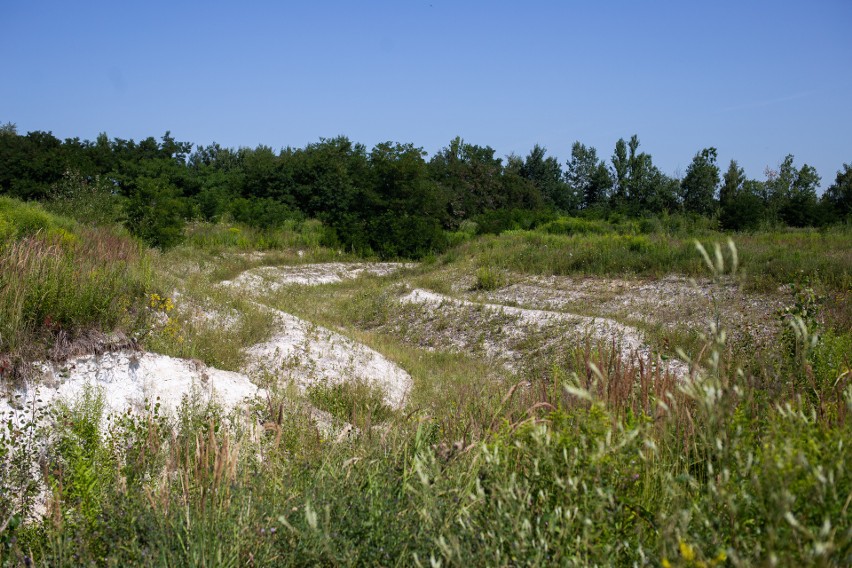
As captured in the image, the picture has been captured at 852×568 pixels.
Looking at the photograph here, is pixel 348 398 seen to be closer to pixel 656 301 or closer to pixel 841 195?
pixel 656 301

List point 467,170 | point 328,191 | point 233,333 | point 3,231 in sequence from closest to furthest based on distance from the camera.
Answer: point 3,231 < point 233,333 < point 328,191 < point 467,170

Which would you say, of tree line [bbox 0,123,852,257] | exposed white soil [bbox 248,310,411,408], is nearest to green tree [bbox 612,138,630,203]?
tree line [bbox 0,123,852,257]

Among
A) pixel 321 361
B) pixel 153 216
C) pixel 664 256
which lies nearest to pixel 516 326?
pixel 321 361

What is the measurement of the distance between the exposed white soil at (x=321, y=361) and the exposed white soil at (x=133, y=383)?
1424 millimetres

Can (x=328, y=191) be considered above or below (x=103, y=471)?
above

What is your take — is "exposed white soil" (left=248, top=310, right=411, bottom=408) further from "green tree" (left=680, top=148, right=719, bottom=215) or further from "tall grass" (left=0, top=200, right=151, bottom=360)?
"green tree" (left=680, top=148, right=719, bottom=215)

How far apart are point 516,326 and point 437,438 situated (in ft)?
30.9

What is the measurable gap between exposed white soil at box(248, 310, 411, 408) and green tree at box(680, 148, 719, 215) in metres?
36.5

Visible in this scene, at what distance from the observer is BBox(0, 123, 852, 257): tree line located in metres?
26.9

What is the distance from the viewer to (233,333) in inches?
414

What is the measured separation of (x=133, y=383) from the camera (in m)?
6.91

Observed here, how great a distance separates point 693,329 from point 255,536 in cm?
1031

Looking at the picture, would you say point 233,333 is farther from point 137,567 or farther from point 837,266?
point 837,266

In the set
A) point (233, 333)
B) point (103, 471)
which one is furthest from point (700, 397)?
point (233, 333)
